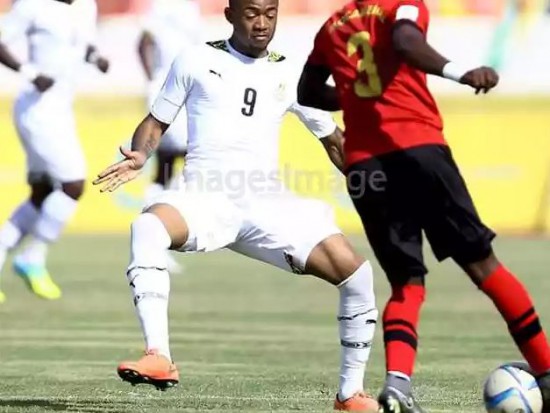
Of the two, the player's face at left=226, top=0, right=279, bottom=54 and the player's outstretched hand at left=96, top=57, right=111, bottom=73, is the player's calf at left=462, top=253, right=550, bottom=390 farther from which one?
the player's outstretched hand at left=96, top=57, right=111, bottom=73

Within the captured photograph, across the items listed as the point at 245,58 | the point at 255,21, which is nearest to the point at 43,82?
the point at 245,58

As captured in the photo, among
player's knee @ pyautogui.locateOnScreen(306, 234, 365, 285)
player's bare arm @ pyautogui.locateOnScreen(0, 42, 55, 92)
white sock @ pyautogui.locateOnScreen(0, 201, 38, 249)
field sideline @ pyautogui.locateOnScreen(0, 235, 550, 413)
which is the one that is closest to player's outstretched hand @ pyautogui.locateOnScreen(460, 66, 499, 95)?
player's knee @ pyautogui.locateOnScreen(306, 234, 365, 285)

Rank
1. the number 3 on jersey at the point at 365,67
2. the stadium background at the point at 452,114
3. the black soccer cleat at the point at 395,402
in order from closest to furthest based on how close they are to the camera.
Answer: the black soccer cleat at the point at 395,402 < the number 3 on jersey at the point at 365,67 < the stadium background at the point at 452,114

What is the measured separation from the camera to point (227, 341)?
1095 centimetres

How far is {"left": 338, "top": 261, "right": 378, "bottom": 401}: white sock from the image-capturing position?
753 cm

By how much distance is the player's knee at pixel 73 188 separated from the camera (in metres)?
14.2

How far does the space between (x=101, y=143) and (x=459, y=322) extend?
32.9 ft

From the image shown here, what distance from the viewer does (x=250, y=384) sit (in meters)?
8.47

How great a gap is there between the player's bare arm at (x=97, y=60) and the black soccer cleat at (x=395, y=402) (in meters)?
7.47

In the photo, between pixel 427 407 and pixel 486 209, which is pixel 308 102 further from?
pixel 486 209

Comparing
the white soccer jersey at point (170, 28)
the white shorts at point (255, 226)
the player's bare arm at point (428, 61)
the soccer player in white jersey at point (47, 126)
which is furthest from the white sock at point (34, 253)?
the player's bare arm at point (428, 61)

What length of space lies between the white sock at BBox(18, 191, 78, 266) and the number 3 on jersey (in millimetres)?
7678

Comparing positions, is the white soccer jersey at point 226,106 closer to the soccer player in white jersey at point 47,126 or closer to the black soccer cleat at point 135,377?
the black soccer cleat at point 135,377

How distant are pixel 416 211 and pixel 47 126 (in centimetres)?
783
